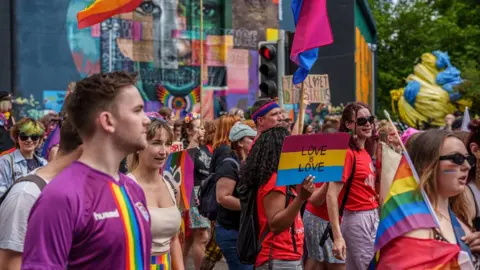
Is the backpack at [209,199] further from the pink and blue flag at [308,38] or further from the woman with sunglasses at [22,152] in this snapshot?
the woman with sunglasses at [22,152]

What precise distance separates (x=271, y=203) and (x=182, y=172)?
206 cm

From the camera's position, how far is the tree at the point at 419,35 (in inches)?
2077

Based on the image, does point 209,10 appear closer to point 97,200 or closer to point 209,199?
point 209,199

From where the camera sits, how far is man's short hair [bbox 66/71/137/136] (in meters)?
3.59

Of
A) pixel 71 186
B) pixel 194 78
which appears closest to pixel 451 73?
pixel 194 78

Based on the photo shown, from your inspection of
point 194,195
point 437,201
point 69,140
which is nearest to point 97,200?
point 69,140

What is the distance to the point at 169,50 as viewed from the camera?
111 ft

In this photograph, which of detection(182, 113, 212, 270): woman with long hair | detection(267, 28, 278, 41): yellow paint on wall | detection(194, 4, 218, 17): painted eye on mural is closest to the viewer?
detection(182, 113, 212, 270): woman with long hair

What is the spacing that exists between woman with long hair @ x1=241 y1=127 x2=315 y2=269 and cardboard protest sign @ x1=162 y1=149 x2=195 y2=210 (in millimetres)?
1600

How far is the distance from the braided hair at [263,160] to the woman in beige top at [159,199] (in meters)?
0.57

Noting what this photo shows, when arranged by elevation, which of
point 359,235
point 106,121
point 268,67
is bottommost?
point 359,235

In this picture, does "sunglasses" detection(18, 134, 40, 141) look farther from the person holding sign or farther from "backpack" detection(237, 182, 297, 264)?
"backpack" detection(237, 182, 297, 264)

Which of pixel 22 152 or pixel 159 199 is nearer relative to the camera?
pixel 159 199

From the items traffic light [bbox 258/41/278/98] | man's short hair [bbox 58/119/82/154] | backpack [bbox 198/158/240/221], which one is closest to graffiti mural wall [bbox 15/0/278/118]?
traffic light [bbox 258/41/278/98]
